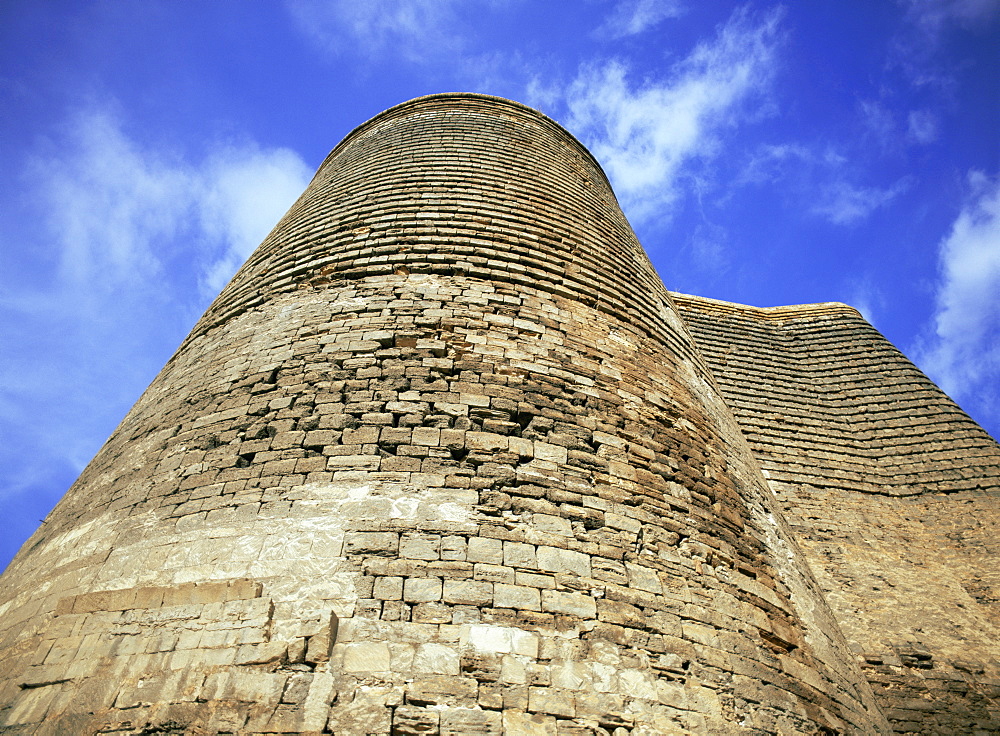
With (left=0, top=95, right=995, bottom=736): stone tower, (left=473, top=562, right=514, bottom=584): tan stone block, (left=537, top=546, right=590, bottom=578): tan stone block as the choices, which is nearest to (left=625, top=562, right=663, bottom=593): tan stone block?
(left=0, top=95, right=995, bottom=736): stone tower

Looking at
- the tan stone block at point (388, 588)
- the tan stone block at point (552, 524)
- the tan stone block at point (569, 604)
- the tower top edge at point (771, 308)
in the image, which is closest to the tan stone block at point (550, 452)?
the tan stone block at point (552, 524)

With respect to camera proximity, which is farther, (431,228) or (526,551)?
(431,228)

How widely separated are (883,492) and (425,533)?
6911mm

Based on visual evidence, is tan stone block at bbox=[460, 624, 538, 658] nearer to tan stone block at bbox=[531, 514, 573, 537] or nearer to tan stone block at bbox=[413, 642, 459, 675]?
tan stone block at bbox=[413, 642, 459, 675]

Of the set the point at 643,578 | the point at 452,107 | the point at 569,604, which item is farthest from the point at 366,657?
the point at 452,107

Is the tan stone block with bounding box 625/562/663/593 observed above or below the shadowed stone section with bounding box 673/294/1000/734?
below

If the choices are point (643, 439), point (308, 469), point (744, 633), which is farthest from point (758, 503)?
point (308, 469)

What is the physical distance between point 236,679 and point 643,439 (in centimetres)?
253

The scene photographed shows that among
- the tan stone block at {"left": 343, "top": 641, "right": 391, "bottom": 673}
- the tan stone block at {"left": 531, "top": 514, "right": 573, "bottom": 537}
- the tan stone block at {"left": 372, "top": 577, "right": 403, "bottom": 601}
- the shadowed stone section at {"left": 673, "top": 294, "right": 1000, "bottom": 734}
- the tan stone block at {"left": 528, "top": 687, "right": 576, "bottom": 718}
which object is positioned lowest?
the tan stone block at {"left": 528, "top": 687, "right": 576, "bottom": 718}

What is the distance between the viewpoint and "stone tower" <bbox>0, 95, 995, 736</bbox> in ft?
8.15

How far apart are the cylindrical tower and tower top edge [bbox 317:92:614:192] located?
2706 millimetres

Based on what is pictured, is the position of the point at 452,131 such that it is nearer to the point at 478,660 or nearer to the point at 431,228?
the point at 431,228

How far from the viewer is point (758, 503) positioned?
4539 millimetres

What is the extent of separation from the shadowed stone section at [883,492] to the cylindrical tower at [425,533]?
8.55ft
